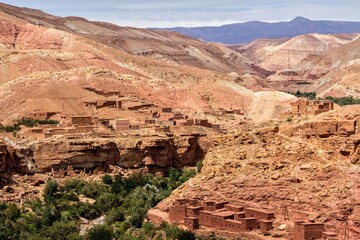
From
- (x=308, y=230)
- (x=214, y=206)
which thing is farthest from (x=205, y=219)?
(x=308, y=230)

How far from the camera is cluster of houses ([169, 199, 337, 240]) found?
105 feet

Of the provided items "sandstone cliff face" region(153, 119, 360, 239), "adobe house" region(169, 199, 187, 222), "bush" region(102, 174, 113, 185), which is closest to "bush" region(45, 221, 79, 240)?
"sandstone cliff face" region(153, 119, 360, 239)

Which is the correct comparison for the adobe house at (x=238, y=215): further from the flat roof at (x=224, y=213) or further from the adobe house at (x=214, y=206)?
the adobe house at (x=214, y=206)

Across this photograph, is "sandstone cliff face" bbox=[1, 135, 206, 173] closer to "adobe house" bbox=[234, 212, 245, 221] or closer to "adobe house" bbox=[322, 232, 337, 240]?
"adobe house" bbox=[234, 212, 245, 221]

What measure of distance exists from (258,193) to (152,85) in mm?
54500

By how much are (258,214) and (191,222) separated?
2844 millimetres

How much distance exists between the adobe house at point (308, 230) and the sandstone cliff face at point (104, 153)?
2423cm

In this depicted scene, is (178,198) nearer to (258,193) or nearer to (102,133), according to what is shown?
(258,193)

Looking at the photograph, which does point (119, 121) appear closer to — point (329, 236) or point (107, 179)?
point (107, 179)

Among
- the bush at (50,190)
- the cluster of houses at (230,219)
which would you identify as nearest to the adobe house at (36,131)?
the bush at (50,190)

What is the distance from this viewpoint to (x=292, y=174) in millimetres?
35156

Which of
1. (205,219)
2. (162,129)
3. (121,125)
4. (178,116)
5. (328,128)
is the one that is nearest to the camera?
(328,128)

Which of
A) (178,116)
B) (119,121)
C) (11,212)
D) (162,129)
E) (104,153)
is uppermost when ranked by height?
(119,121)

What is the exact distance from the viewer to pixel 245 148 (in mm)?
38250
